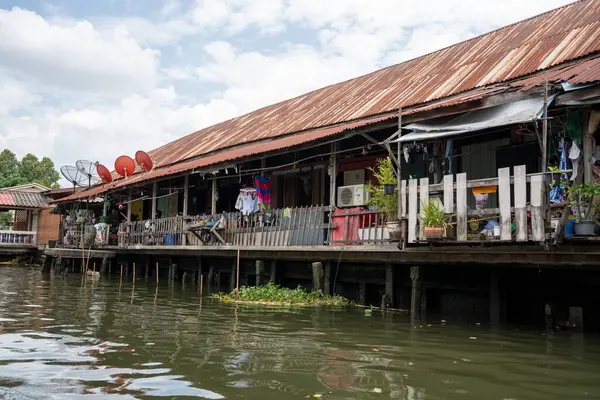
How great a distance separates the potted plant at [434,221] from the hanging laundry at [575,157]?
1.75 m

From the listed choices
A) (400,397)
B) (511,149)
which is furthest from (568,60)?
(400,397)

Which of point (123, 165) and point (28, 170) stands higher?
point (28, 170)

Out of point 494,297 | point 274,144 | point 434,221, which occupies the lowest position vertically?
point 494,297

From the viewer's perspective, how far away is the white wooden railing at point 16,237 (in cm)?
3075

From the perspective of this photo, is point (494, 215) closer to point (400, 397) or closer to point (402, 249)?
point (402, 249)

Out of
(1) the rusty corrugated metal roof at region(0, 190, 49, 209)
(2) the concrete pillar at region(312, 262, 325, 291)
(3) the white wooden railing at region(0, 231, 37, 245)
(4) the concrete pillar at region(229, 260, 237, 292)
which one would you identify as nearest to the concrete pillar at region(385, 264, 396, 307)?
(2) the concrete pillar at region(312, 262, 325, 291)

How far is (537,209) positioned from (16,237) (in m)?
30.1

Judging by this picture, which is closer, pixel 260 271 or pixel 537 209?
pixel 537 209

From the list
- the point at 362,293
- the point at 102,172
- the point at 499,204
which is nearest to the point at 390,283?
the point at 362,293

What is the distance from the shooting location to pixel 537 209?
7.26 meters

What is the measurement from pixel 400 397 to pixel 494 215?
3987mm

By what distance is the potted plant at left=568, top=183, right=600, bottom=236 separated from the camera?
6.90 meters

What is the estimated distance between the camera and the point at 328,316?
379 inches

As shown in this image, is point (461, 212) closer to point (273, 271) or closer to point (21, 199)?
point (273, 271)
